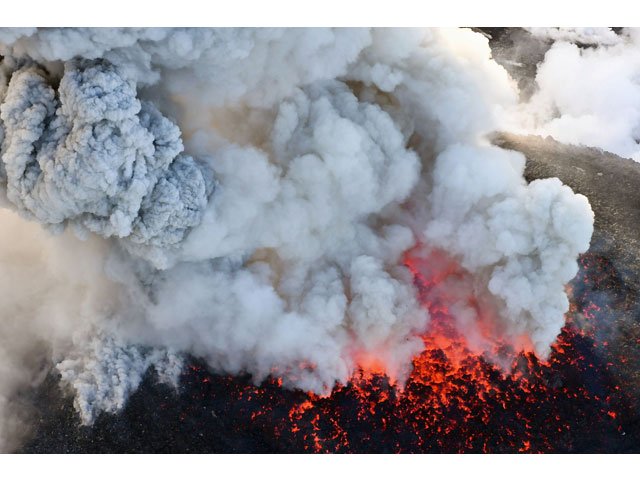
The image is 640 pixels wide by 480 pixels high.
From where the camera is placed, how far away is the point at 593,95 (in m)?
14.7

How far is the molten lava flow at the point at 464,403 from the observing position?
9.92 m

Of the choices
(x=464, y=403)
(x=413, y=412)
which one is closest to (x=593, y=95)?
(x=464, y=403)

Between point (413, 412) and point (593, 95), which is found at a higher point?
point (593, 95)

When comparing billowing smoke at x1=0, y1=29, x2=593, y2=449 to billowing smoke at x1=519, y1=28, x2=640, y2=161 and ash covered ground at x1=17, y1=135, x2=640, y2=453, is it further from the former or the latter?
billowing smoke at x1=519, y1=28, x2=640, y2=161

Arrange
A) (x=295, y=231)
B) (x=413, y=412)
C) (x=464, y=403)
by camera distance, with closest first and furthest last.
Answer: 1. (x=413, y=412)
2. (x=464, y=403)
3. (x=295, y=231)

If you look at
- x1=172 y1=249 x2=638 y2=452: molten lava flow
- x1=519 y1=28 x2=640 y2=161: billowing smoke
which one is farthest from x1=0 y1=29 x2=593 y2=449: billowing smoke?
x1=519 y1=28 x2=640 y2=161: billowing smoke

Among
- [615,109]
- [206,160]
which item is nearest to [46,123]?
[206,160]

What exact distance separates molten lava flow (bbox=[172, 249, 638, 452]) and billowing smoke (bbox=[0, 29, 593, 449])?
298 mm

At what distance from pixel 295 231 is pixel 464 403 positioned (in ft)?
12.6

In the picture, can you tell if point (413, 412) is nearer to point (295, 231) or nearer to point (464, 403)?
point (464, 403)

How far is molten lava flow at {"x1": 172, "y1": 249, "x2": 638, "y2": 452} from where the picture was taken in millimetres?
9922

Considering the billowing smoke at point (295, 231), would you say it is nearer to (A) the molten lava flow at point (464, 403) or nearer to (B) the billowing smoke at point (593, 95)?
(A) the molten lava flow at point (464, 403)

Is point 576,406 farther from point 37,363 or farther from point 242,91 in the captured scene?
point 37,363

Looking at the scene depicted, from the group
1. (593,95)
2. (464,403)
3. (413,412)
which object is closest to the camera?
(413,412)
